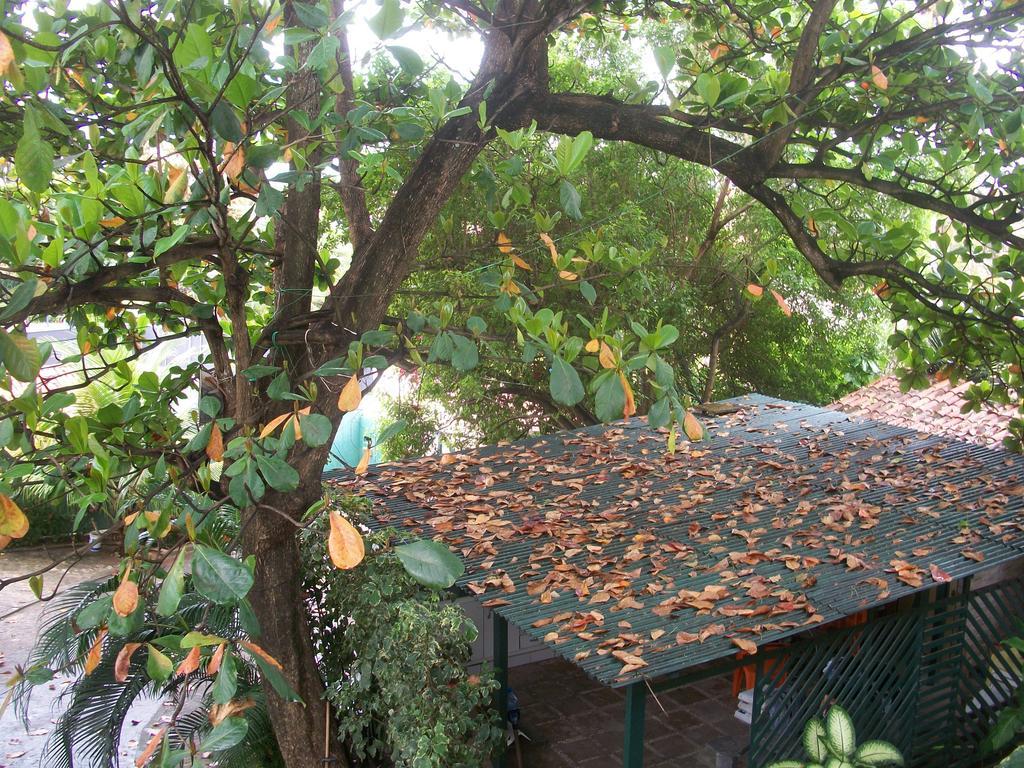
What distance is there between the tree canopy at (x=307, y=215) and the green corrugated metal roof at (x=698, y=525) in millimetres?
1086

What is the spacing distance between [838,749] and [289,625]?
3188mm

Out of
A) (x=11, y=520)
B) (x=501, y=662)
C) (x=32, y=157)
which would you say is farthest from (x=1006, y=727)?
(x=32, y=157)

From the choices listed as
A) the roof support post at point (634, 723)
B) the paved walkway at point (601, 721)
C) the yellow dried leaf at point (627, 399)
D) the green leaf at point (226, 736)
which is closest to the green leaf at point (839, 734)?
the roof support post at point (634, 723)

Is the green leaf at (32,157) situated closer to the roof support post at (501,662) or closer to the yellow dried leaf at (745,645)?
the yellow dried leaf at (745,645)

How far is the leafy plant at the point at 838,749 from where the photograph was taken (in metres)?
4.95

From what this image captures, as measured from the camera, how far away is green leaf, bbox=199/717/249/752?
2220 millimetres

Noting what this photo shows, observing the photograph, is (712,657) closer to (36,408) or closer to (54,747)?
(36,408)

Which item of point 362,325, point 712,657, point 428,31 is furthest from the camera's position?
point 428,31

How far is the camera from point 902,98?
5020mm

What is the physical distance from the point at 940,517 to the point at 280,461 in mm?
5055

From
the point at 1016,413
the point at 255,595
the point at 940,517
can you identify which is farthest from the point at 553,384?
the point at 1016,413

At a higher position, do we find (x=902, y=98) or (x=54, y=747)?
(x=902, y=98)

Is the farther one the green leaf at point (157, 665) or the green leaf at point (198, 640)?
the green leaf at point (157, 665)

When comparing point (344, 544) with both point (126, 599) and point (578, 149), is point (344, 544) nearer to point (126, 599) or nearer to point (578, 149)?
point (126, 599)
